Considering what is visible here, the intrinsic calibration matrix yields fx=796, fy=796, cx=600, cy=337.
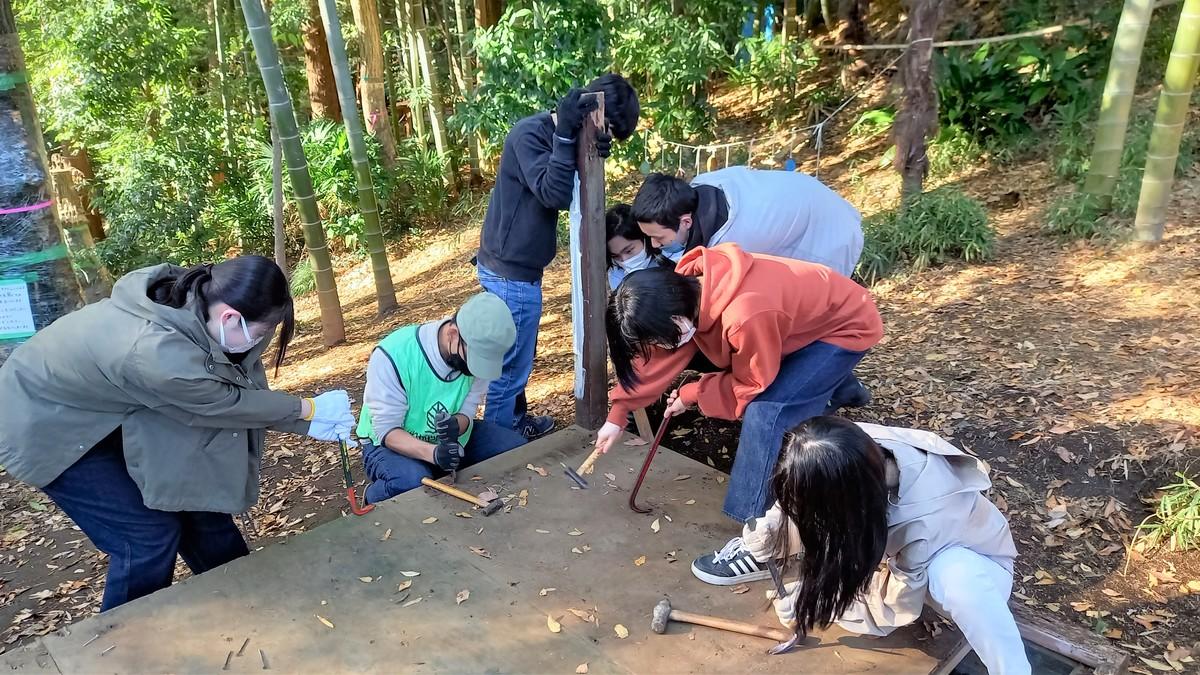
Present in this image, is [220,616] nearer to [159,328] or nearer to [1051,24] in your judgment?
[159,328]

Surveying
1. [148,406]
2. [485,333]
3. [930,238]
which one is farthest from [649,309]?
[930,238]

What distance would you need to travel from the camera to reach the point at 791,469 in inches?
79.1

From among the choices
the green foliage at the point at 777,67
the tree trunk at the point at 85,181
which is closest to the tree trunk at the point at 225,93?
the tree trunk at the point at 85,181

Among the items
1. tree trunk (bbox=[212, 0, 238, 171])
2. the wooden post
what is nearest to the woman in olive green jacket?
the wooden post

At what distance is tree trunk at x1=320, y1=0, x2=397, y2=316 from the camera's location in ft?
21.4

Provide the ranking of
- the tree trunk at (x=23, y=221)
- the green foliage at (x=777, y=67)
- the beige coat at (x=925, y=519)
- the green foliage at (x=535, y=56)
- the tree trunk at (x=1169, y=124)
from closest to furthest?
the beige coat at (x=925, y=519) → the tree trunk at (x=23, y=221) → the tree trunk at (x=1169, y=124) → the green foliage at (x=535, y=56) → the green foliage at (x=777, y=67)

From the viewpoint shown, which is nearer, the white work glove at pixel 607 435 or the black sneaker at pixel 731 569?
the black sneaker at pixel 731 569

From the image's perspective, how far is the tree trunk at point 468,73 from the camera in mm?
9679

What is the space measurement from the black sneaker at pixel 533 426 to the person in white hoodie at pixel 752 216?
49.5 inches

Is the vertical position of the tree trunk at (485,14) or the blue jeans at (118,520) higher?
the tree trunk at (485,14)

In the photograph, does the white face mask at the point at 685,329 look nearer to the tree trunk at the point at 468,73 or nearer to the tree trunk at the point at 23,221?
the tree trunk at the point at 23,221

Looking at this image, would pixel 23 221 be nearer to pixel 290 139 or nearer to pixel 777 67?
pixel 290 139

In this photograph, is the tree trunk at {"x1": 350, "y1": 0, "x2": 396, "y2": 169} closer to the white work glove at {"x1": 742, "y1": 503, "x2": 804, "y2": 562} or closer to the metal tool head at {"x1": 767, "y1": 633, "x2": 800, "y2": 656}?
the white work glove at {"x1": 742, "y1": 503, "x2": 804, "y2": 562}

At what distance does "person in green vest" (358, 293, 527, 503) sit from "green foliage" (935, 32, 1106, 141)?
19.4 feet
